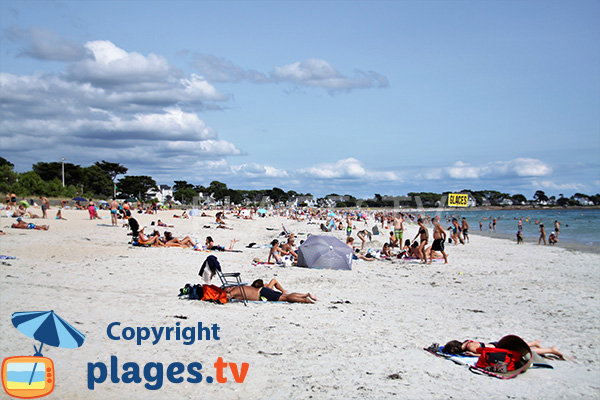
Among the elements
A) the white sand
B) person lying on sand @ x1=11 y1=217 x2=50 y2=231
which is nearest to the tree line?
person lying on sand @ x1=11 y1=217 x2=50 y2=231

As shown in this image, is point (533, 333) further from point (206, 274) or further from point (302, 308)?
point (206, 274)

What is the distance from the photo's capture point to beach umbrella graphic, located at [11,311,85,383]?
418cm

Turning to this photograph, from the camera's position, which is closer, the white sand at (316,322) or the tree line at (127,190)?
the white sand at (316,322)

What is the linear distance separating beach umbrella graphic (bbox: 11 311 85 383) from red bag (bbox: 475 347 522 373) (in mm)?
4698

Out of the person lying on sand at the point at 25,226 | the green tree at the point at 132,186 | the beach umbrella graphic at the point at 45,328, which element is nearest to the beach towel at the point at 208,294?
the beach umbrella graphic at the point at 45,328

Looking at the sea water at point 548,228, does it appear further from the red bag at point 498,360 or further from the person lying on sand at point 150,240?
the red bag at point 498,360

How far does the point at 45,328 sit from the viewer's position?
13.8 feet

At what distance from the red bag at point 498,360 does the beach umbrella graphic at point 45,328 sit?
4.70m

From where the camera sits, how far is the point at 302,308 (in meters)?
7.43

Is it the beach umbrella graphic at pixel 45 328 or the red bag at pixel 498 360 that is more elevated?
the beach umbrella graphic at pixel 45 328

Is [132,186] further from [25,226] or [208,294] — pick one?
[208,294]

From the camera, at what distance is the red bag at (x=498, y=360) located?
5027mm

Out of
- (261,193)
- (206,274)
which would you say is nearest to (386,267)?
(206,274)

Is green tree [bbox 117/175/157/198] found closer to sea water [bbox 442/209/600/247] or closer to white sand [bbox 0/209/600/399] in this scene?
sea water [bbox 442/209/600/247]
